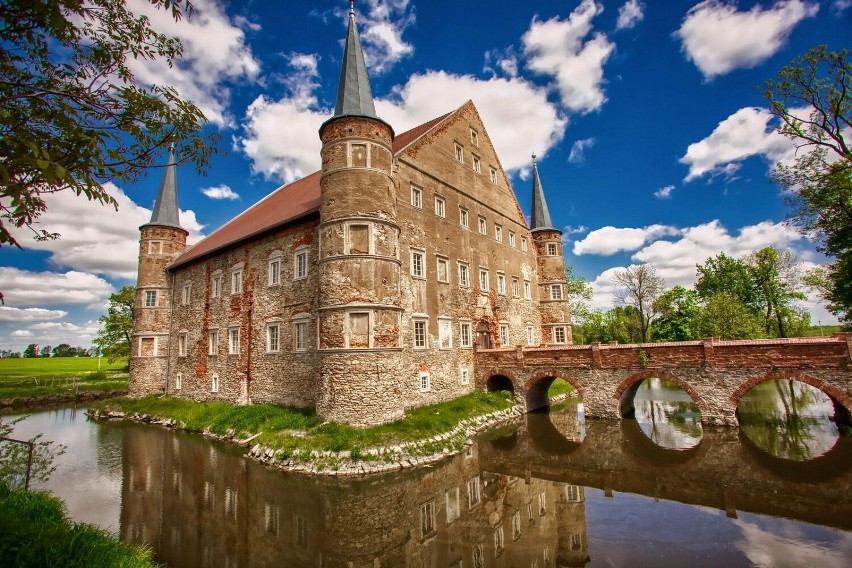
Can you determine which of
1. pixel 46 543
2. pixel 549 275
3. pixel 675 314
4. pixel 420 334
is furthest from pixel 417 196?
pixel 675 314

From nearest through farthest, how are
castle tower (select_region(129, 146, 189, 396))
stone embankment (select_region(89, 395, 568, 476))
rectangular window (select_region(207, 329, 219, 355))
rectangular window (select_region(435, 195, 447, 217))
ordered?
stone embankment (select_region(89, 395, 568, 476)) < rectangular window (select_region(435, 195, 447, 217)) < rectangular window (select_region(207, 329, 219, 355)) < castle tower (select_region(129, 146, 189, 396))

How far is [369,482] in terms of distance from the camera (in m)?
12.0

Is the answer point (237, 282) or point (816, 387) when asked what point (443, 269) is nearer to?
point (237, 282)

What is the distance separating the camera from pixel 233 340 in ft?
75.3

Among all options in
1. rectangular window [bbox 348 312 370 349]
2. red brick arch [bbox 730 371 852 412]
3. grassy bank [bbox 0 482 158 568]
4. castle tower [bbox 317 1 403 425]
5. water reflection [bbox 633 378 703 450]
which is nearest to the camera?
grassy bank [bbox 0 482 158 568]

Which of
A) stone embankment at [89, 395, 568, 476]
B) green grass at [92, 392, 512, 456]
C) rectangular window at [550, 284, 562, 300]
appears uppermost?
rectangular window at [550, 284, 562, 300]

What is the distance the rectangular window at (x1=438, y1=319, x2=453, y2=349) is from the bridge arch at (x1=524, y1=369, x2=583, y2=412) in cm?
449

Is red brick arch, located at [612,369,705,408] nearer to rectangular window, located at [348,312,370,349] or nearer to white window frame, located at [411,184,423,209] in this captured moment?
rectangular window, located at [348,312,370,349]

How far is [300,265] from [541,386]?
14512 millimetres

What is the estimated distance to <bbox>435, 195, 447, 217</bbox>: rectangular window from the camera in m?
22.2

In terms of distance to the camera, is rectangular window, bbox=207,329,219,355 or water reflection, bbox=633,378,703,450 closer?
water reflection, bbox=633,378,703,450

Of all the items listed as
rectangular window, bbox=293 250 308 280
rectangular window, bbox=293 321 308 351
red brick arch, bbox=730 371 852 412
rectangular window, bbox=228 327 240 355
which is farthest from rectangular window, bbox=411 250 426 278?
red brick arch, bbox=730 371 852 412

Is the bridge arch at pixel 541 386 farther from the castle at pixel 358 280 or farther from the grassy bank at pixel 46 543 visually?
the grassy bank at pixel 46 543

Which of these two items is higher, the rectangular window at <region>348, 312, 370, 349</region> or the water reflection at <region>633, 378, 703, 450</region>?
the rectangular window at <region>348, 312, 370, 349</region>
